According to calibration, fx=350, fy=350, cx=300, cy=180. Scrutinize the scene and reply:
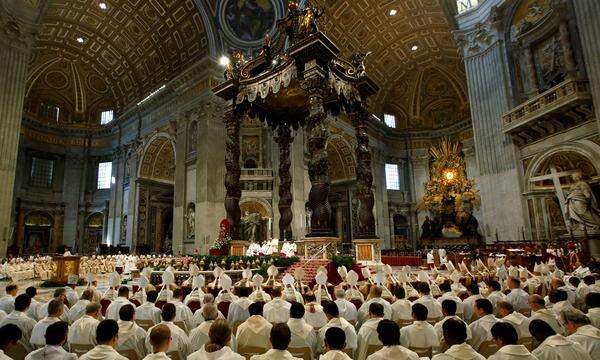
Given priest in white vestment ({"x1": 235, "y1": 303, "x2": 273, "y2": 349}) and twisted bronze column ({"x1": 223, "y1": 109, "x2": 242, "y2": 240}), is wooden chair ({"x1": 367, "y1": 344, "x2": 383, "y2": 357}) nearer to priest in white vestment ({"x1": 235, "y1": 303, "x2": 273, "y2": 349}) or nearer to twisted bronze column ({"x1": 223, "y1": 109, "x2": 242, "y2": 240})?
priest in white vestment ({"x1": 235, "y1": 303, "x2": 273, "y2": 349})

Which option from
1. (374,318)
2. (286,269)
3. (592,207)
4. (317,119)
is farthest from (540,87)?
(374,318)

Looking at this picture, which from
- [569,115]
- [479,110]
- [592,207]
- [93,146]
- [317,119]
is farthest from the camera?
[93,146]

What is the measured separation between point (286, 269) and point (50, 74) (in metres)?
25.9

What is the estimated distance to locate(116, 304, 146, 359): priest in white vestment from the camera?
2.92m

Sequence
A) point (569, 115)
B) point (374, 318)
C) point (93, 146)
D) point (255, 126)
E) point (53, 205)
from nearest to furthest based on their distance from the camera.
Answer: point (374, 318), point (569, 115), point (255, 126), point (53, 205), point (93, 146)

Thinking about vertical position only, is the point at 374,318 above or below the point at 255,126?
below

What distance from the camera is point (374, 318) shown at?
3139 mm

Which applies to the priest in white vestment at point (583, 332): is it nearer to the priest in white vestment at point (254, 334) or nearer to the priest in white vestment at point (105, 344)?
the priest in white vestment at point (254, 334)

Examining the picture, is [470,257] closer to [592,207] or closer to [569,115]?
[592,207]

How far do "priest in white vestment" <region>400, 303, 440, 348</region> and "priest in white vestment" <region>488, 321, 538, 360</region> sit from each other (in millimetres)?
702

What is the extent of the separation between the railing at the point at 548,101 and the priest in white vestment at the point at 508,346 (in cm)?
1134

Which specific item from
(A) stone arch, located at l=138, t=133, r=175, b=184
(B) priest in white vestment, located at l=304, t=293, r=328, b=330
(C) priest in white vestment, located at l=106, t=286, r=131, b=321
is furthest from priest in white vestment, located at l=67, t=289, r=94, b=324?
(A) stone arch, located at l=138, t=133, r=175, b=184

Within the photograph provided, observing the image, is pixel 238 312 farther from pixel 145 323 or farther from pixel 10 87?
pixel 10 87

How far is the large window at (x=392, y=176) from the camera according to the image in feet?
88.0
